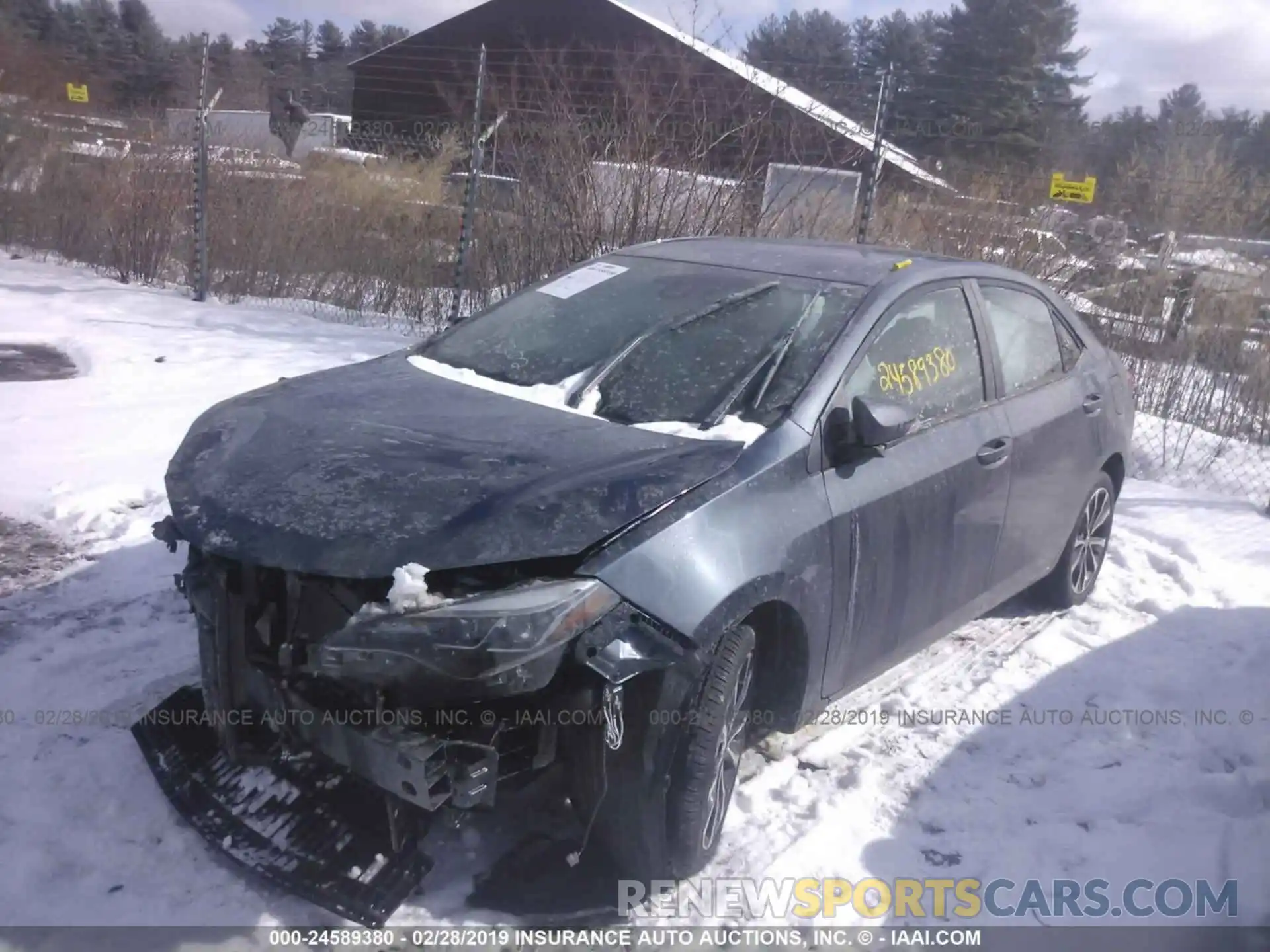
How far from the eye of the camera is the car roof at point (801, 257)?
3893 millimetres

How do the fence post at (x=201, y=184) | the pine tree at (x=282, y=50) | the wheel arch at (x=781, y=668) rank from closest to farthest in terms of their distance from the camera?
the wheel arch at (x=781, y=668) < the fence post at (x=201, y=184) < the pine tree at (x=282, y=50)

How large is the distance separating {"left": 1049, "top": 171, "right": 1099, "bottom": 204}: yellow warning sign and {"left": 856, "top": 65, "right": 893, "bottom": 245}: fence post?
5.55ft

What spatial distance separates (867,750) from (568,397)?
5.46 ft

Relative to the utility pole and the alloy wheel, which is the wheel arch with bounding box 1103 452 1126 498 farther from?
the utility pole

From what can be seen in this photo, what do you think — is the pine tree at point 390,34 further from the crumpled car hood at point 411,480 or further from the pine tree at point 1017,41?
the crumpled car hood at point 411,480

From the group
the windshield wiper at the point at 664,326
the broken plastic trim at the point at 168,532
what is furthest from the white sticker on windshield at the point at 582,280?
the broken plastic trim at the point at 168,532

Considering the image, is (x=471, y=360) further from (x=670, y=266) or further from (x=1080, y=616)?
(x=1080, y=616)

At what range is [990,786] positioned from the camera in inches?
146

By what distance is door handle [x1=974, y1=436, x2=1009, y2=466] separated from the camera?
3.94 metres

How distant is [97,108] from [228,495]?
13.7 metres

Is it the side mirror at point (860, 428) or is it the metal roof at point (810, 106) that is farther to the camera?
the metal roof at point (810, 106)

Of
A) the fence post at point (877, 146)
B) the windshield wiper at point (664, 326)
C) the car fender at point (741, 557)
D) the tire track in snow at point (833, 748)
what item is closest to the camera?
the car fender at point (741, 557)

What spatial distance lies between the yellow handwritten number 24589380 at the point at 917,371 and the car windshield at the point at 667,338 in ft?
0.80

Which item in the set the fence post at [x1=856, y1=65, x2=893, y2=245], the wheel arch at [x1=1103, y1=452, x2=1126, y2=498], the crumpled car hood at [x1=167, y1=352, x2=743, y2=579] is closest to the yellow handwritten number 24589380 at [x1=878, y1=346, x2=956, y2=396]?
the crumpled car hood at [x1=167, y1=352, x2=743, y2=579]
